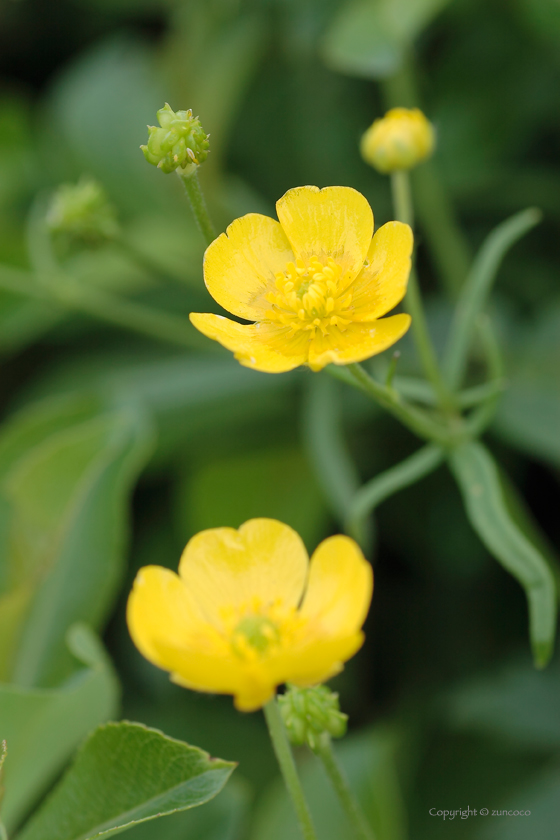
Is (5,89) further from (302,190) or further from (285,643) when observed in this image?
(285,643)

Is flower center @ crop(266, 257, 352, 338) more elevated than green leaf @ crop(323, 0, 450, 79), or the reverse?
green leaf @ crop(323, 0, 450, 79)

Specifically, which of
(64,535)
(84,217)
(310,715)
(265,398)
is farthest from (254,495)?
(310,715)

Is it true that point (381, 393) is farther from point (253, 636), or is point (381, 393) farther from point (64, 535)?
point (64, 535)

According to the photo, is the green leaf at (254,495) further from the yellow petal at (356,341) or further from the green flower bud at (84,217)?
the yellow petal at (356,341)

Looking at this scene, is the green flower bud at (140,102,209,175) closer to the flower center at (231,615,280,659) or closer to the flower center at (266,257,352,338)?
the flower center at (266,257,352,338)

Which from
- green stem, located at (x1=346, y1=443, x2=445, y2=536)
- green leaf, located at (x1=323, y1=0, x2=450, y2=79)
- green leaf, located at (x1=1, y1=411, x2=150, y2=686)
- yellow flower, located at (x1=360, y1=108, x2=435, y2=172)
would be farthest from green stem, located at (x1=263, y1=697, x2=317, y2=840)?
green leaf, located at (x1=323, y1=0, x2=450, y2=79)
